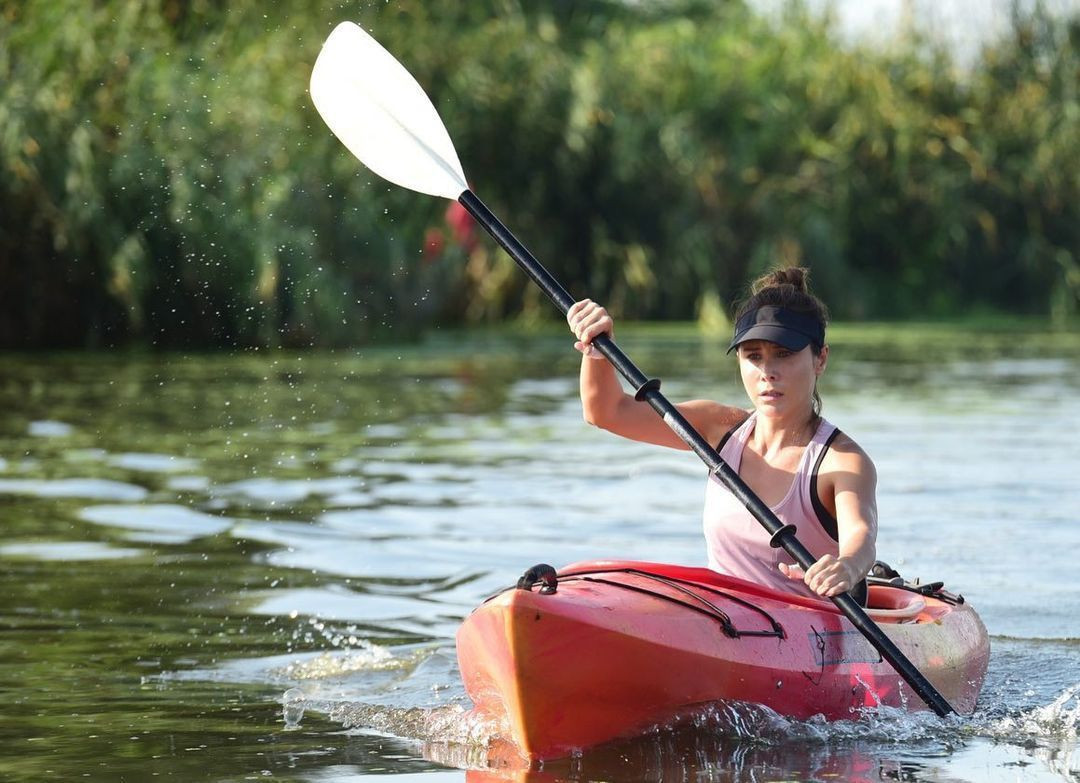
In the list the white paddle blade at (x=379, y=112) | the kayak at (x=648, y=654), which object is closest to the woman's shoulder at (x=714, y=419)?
the kayak at (x=648, y=654)

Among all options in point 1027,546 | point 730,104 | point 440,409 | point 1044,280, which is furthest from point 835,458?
point 1044,280

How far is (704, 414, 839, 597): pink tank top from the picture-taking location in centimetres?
396

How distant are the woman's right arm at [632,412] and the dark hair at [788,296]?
0.79ft

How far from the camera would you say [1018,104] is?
63.0 feet

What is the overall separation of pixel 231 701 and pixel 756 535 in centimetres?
122

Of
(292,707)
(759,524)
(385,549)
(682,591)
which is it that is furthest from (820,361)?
(385,549)

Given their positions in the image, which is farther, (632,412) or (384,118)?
(384,118)

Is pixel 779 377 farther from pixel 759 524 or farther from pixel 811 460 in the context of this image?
pixel 759 524

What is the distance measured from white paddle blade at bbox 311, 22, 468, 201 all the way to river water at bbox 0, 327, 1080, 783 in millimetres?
1254

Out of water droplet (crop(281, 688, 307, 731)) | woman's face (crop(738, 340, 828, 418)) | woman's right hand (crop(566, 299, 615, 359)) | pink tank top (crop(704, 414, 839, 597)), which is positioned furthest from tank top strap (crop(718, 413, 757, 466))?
water droplet (crop(281, 688, 307, 731))

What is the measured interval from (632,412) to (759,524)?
0.45 metres

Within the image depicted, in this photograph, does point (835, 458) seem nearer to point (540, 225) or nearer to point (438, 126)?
point (438, 126)

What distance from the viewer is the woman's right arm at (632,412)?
418cm

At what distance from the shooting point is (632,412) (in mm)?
4270
